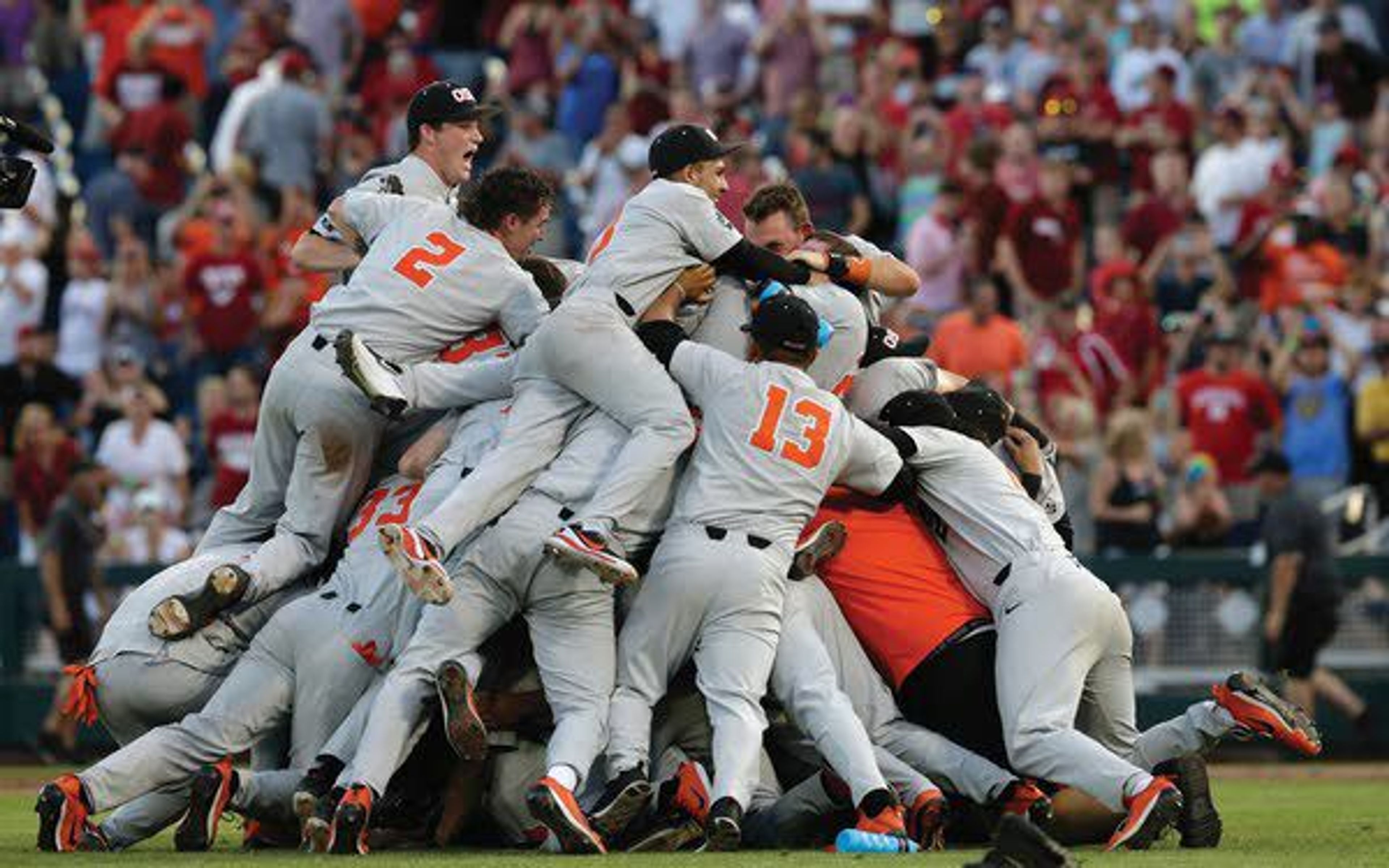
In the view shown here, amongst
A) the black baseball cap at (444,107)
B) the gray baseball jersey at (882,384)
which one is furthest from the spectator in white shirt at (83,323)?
the gray baseball jersey at (882,384)

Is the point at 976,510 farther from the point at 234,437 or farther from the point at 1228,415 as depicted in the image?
the point at 234,437

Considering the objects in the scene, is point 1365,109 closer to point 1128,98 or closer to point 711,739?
point 1128,98

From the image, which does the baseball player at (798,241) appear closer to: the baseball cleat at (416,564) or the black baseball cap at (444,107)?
the black baseball cap at (444,107)

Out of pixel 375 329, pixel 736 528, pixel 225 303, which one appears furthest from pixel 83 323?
pixel 736 528

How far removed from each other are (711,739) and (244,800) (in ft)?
5.99

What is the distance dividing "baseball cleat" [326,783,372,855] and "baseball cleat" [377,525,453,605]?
76 cm

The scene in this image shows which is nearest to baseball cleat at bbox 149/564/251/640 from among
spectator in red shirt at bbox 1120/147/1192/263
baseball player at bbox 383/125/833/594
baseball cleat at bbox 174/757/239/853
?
baseball cleat at bbox 174/757/239/853

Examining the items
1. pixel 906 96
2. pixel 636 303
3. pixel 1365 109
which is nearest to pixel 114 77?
pixel 906 96

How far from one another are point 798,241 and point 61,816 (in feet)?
12.7

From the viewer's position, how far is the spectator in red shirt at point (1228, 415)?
775 inches

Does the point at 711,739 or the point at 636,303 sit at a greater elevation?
the point at 636,303

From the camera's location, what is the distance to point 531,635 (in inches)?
456

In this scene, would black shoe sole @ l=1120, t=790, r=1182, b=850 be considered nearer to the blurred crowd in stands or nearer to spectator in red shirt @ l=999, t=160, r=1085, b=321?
the blurred crowd in stands

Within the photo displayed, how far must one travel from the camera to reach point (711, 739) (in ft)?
37.3
